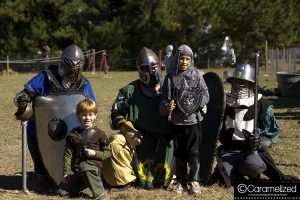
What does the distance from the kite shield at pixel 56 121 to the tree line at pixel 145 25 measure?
21551mm

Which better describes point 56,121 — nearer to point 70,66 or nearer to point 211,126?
point 70,66

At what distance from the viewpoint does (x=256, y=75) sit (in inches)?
185

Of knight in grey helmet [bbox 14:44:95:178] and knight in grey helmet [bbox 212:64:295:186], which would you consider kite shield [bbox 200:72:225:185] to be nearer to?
knight in grey helmet [bbox 212:64:295:186]

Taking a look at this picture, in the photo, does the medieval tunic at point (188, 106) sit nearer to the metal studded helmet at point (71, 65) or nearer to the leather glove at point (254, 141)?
the leather glove at point (254, 141)

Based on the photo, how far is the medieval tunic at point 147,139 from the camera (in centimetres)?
509

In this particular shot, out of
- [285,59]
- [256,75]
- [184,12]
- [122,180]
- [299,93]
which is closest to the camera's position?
[256,75]

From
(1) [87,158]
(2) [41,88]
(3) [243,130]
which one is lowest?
(1) [87,158]

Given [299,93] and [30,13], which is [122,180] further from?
[30,13]

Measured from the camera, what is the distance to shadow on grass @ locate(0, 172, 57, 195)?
516 cm

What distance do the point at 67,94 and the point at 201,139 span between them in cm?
135

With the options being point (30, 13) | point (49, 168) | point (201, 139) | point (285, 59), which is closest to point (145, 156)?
point (201, 139)

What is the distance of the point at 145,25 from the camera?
27156mm

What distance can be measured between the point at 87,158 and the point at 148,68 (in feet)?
3.42

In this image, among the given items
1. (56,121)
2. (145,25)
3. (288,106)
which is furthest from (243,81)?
(145,25)
